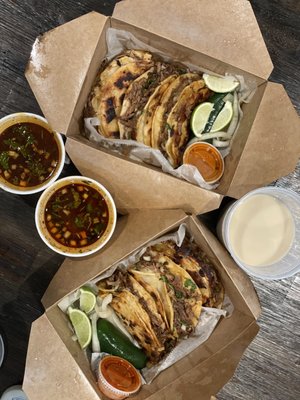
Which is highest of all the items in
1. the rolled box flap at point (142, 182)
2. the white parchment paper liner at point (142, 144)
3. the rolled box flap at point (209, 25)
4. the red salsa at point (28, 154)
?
the rolled box flap at point (209, 25)

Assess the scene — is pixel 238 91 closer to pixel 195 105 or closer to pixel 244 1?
pixel 195 105

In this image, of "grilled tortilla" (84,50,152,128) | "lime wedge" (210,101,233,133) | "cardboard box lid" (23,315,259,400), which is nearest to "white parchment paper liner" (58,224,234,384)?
"cardboard box lid" (23,315,259,400)

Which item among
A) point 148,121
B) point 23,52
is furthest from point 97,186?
point 23,52

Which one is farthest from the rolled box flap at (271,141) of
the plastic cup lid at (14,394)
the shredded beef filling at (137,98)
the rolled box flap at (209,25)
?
the plastic cup lid at (14,394)

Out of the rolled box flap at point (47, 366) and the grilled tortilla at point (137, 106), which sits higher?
the grilled tortilla at point (137, 106)

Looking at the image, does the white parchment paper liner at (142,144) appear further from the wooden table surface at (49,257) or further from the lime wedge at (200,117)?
the wooden table surface at (49,257)

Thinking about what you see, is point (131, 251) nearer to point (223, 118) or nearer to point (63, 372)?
point (63, 372)

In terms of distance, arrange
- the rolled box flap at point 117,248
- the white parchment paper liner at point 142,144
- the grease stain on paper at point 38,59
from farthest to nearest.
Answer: the white parchment paper liner at point 142,144 < the rolled box flap at point 117,248 < the grease stain on paper at point 38,59

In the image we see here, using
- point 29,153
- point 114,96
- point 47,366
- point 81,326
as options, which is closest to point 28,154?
point 29,153
